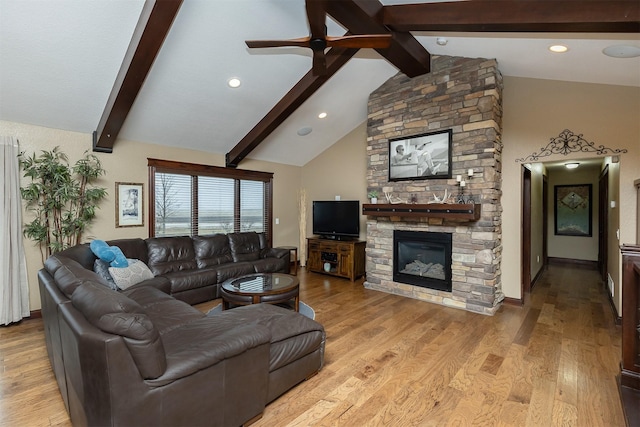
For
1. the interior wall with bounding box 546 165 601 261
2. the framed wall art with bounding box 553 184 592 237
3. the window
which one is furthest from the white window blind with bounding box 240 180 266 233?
the framed wall art with bounding box 553 184 592 237

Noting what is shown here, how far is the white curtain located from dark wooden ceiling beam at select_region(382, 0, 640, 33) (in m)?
4.59

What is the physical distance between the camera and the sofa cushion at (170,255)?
4.50 m

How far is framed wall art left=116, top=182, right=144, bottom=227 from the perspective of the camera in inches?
185

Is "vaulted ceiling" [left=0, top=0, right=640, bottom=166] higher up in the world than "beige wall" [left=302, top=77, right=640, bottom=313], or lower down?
higher up

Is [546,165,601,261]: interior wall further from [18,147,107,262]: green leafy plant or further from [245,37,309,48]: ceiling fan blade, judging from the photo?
[18,147,107,262]: green leafy plant

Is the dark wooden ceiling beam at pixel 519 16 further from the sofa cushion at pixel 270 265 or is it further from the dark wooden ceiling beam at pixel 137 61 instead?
the sofa cushion at pixel 270 265

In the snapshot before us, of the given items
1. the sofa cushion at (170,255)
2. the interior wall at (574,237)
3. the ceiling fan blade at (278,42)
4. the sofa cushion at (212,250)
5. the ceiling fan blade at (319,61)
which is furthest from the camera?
the interior wall at (574,237)

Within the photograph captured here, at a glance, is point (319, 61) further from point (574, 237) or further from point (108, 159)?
point (574, 237)

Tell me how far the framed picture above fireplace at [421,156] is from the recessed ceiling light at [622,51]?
5.79 feet

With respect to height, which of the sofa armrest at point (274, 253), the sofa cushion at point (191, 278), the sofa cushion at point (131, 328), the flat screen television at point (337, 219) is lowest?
the sofa cushion at point (191, 278)

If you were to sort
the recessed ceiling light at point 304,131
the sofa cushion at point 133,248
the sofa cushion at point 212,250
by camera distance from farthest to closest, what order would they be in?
1. the recessed ceiling light at point 304,131
2. the sofa cushion at point 212,250
3. the sofa cushion at point 133,248

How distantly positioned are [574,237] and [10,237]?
10.4 m

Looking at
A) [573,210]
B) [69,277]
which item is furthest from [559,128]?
[69,277]

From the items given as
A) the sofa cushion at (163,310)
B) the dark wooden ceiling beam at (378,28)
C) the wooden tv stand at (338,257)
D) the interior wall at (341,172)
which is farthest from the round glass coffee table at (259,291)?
the interior wall at (341,172)
